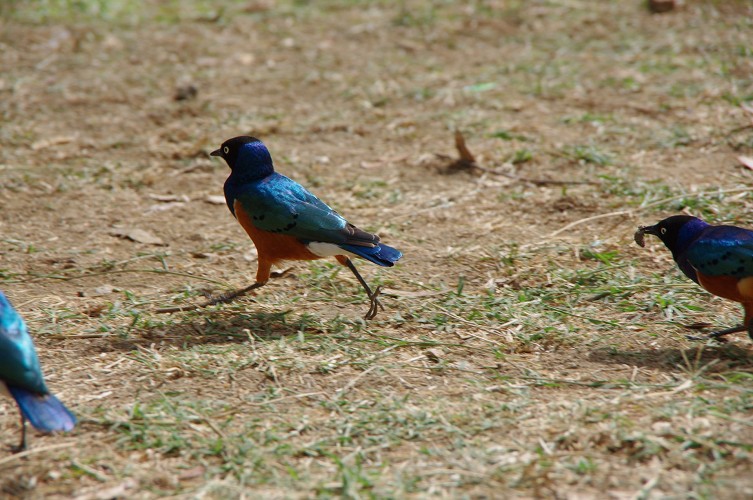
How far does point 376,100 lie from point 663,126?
8.80 feet

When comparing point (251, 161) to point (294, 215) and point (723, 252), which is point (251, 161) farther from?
point (723, 252)

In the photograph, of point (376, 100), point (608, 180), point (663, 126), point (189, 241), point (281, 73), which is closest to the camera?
point (189, 241)

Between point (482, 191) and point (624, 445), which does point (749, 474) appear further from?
point (482, 191)

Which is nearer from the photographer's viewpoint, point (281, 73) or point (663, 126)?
point (663, 126)

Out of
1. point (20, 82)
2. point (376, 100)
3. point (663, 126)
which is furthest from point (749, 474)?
point (20, 82)

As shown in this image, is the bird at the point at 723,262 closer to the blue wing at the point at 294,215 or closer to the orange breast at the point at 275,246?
the blue wing at the point at 294,215

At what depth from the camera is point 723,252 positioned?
14.8 ft

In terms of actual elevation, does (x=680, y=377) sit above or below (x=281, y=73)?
below

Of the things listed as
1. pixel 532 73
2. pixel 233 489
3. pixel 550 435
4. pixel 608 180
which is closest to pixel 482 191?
pixel 608 180

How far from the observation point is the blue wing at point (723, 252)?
14.5 feet

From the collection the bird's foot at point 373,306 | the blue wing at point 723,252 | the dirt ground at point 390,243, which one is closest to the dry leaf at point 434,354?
the dirt ground at point 390,243

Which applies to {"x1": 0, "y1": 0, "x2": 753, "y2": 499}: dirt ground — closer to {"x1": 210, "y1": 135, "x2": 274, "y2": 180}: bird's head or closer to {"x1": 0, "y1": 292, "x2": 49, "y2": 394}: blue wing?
{"x1": 0, "y1": 292, "x2": 49, "y2": 394}: blue wing

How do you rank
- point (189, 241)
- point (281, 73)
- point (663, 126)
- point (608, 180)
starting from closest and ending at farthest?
point (189, 241), point (608, 180), point (663, 126), point (281, 73)

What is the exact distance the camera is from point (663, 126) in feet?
24.7
